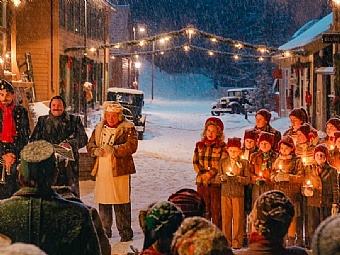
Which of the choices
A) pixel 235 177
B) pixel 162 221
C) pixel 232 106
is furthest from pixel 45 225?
pixel 232 106

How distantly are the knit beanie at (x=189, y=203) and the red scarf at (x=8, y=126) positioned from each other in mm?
3532

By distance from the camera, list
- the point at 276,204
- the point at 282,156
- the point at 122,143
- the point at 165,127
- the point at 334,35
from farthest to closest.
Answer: the point at 165,127 < the point at 334,35 < the point at 122,143 < the point at 282,156 < the point at 276,204

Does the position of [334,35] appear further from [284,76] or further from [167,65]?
[167,65]

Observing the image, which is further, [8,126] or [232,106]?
[232,106]

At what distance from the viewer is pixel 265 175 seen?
25.4 feet

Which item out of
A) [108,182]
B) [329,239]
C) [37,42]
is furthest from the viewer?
[37,42]

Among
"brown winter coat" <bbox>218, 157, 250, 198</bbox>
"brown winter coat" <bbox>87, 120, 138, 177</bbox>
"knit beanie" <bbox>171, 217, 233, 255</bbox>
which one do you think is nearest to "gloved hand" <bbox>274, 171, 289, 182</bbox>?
"brown winter coat" <bbox>218, 157, 250, 198</bbox>

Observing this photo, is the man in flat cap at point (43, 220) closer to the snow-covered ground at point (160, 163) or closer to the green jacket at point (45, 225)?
the green jacket at point (45, 225)

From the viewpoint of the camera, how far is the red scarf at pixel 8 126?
7.52 meters

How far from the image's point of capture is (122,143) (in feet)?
27.0

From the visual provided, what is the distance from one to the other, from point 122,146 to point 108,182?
52cm

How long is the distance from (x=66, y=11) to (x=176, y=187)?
1474 centimetres

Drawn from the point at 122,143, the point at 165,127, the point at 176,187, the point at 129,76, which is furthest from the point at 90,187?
the point at 129,76

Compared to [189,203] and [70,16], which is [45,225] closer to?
[189,203]
